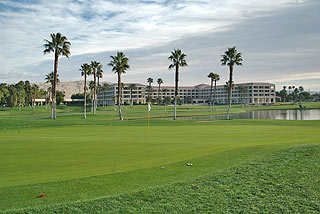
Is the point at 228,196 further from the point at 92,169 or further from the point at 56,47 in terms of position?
the point at 56,47

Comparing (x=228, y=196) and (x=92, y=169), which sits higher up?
(x=228, y=196)

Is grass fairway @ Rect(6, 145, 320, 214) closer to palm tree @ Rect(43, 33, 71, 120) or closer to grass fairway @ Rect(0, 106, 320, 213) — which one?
grass fairway @ Rect(0, 106, 320, 213)

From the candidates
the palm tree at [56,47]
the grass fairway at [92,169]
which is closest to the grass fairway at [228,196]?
the grass fairway at [92,169]

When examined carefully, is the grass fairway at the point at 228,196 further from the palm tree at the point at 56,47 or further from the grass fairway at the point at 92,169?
the palm tree at the point at 56,47

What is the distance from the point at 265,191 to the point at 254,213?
1.54m

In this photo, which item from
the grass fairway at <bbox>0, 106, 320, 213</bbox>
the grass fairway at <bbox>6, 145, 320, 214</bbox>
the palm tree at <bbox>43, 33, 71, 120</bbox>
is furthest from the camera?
the palm tree at <bbox>43, 33, 71, 120</bbox>

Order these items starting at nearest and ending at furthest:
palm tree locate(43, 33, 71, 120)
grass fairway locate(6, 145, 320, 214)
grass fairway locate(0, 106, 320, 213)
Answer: grass fairway locate(6, 145, 320, 214) → grass fairway locate(0, 106, 320, 213) → palm tree locate(43, 33, 71, 120)

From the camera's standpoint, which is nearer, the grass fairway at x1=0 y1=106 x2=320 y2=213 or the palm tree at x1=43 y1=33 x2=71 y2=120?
the grass fairway at x1=0 y1=106 x2=320 y2=213

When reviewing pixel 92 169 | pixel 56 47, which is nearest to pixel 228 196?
pixel 92 169

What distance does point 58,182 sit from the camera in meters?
8.52

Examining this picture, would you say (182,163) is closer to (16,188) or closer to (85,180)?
(85,180)

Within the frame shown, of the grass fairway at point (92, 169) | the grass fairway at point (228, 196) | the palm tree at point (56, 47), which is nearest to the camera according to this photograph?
the grass fairway at point (228, 196)

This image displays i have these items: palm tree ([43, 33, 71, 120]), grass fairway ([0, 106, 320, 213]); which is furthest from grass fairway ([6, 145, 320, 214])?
palm tree ([43, 33, 71, 120])

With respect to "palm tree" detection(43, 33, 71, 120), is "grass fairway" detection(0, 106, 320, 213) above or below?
below
